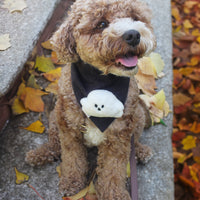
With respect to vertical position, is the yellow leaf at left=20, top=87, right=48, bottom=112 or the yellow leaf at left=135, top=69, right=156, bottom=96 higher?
the yellow leaf at left=20, top=87, right=48, bottom=112

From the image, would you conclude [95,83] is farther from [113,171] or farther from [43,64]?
[43,64]

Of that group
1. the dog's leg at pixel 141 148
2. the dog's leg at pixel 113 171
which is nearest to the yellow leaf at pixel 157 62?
the dog's leg at pixel 141 148

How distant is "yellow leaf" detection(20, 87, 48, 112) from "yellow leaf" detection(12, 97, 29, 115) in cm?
3

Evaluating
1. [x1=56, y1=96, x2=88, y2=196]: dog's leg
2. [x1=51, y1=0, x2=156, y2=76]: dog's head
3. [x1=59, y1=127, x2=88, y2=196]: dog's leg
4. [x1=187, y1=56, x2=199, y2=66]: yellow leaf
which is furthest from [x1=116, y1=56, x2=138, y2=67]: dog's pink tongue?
[x1=187, y1=56, x2=199, y2=66]: yellow leaf

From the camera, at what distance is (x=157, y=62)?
9.59 feet

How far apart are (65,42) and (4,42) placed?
73 centimetres

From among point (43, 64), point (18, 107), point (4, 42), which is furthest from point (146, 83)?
point (4, 42)

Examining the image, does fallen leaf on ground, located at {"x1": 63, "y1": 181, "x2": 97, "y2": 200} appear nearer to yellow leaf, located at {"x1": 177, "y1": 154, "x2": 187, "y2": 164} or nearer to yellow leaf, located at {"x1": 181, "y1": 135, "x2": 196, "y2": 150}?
yellow leaf, located at {"x1": 177, "y1": 154, "x2": 187, "y2": 164}

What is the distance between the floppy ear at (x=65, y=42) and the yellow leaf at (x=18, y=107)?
840 mm

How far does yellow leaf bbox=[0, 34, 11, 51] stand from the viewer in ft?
6.95

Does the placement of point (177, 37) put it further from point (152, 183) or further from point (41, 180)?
point (41, 180)

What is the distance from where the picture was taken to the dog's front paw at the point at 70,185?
1.97 meters

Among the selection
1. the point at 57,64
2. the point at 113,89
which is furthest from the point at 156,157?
the point at 57,64

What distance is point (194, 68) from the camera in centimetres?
394
